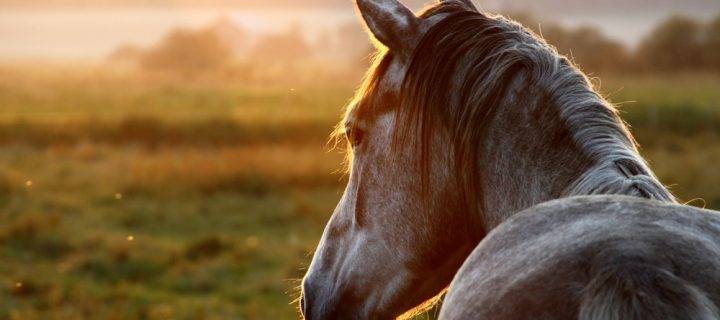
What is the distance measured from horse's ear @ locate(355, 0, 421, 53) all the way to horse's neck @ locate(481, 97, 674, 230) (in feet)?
1.01

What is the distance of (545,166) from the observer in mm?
1903

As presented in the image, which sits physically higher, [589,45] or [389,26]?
[389,26]

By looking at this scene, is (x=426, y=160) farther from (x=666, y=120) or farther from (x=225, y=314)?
(x=666, y=120)

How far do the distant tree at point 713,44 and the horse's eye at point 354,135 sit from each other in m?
41.9

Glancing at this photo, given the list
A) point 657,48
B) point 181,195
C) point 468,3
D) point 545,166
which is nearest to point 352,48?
point 657,48

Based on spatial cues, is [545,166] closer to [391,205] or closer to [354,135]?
[391,205]

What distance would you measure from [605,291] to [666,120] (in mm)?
17911

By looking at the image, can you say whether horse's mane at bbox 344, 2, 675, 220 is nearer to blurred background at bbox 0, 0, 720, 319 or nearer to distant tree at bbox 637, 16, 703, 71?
blurred background at bbox 0, 0, 720, 319

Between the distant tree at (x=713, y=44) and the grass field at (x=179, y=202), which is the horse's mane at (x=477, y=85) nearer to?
the grass field at (x=179, y=202)

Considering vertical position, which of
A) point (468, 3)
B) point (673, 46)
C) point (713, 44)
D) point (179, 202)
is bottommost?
point (713, 44)

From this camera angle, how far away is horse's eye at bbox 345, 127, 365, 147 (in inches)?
89.5

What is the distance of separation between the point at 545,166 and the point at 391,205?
45 cm

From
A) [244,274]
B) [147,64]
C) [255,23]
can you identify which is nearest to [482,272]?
[244,274]

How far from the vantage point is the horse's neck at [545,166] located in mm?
1692
